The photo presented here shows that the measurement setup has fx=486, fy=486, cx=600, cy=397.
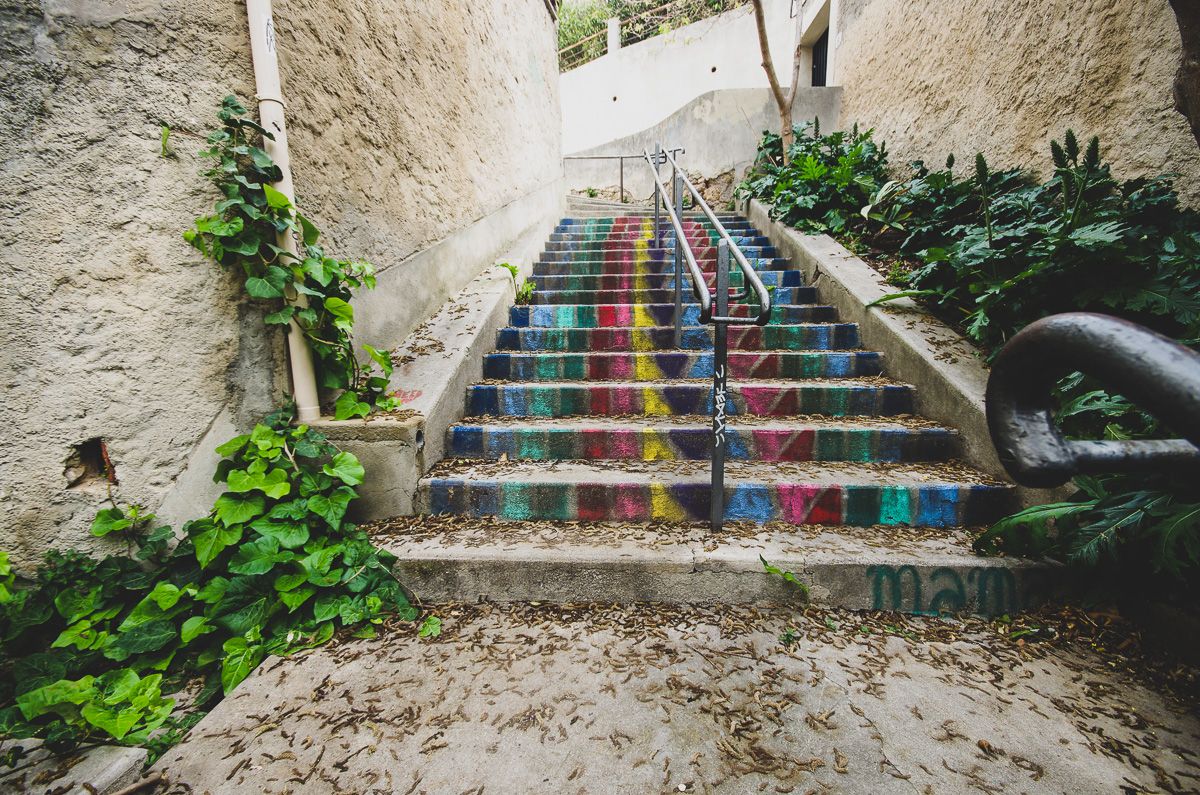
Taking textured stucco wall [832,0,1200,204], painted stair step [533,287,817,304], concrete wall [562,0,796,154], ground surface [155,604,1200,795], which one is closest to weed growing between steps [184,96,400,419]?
ground surface [155,604,1200,795]

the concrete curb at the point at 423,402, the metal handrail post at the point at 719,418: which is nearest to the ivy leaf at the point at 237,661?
the concrete curb at the point at 423,402

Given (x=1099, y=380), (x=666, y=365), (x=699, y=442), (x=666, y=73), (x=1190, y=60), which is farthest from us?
(x=666, y=73)

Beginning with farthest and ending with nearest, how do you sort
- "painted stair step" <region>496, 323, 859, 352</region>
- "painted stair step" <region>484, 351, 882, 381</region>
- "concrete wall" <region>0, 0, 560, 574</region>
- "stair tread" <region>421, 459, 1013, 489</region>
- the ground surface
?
"painted stair step" <region>496, 323, 859, 352</region>, "painted stair step" <region>484, 351, 882, 381</region>, "stair tread" <region>421, 459, 1013, 489</region>, "concrete wall" <region>0, 0, 560, 574</region>, the ground surface

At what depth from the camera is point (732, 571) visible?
2.00 metres

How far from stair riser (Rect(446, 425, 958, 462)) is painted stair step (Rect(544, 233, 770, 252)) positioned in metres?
3.27

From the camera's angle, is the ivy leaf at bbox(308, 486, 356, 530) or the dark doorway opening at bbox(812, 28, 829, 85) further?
the dark doorway opening at bbox(812, 28, 829, 85)

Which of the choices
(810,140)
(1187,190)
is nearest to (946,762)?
(1187,190)

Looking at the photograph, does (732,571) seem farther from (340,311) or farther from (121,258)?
(121,258)

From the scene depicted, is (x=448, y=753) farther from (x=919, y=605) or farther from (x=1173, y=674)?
(x=1173, y=674)

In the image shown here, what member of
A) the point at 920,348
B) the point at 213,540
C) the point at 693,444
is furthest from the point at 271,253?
the point at 920,348

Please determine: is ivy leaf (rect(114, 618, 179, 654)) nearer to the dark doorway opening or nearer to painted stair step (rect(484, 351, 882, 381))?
painted stair step (rect(484, 351, 882, 381))

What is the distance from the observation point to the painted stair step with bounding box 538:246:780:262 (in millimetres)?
4945

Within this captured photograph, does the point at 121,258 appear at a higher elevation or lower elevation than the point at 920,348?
higher

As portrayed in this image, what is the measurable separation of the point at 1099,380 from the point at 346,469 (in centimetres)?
231
